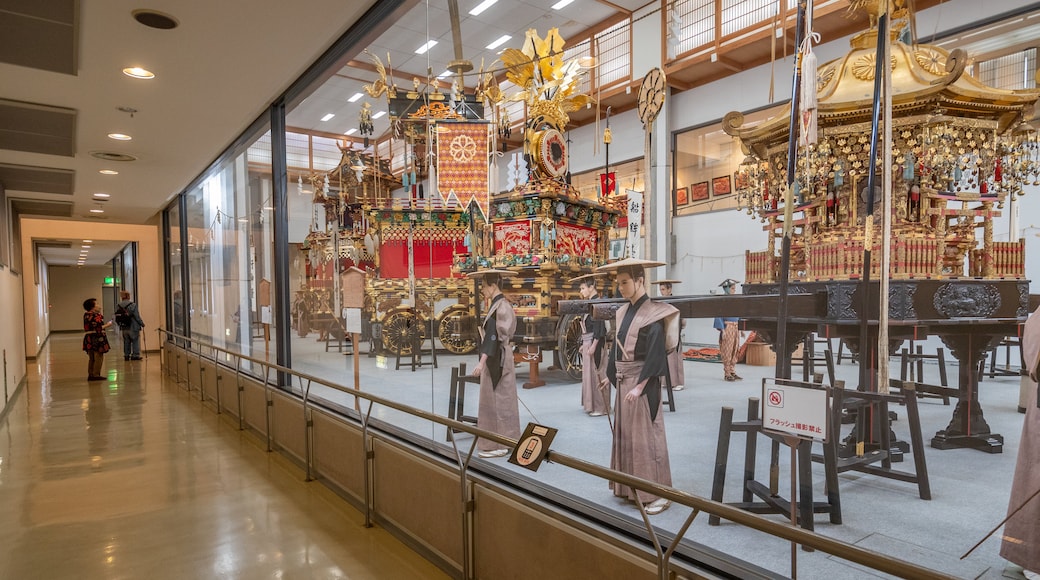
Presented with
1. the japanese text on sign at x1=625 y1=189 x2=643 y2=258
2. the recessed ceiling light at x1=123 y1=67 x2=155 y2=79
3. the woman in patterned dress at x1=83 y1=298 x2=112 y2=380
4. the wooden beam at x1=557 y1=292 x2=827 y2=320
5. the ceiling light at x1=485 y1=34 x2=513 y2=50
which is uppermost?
the recessed ceiling light at x1=123 y1=67 x2=155 y2=79

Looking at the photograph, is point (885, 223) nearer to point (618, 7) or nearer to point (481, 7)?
point (618, 7)

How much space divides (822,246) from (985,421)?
2.14ft

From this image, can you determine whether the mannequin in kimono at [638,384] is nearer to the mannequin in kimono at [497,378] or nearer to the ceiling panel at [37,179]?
the mannequin in kimono at [497,378]

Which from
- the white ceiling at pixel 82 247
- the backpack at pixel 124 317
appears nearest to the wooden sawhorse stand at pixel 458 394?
the backpack at pixel 124 317

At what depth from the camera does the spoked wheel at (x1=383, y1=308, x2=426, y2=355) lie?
11.4 ft

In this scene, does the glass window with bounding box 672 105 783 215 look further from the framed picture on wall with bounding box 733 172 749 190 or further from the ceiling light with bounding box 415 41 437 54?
the ceiling light with bounding box 415 41 437 54

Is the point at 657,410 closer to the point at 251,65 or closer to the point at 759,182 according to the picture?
the point at 759,182

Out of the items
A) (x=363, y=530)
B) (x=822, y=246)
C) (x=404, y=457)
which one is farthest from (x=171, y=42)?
Result: (x=822, y=246)

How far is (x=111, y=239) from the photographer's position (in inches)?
501

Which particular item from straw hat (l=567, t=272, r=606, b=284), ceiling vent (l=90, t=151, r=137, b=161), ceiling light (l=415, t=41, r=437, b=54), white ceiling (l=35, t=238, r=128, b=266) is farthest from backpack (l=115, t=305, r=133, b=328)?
straw hat (l=567, t=272, r=606, b=284)

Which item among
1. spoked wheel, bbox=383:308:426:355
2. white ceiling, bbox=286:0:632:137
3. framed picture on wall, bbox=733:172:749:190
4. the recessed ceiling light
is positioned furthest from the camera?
the recessed ceiling light

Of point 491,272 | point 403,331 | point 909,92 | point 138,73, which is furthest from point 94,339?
point 909,92

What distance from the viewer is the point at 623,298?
2314mm

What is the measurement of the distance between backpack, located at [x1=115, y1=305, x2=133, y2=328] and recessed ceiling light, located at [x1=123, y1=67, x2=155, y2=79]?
922cm
